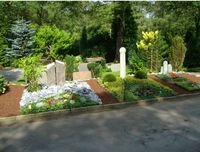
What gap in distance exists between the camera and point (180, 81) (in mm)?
19562

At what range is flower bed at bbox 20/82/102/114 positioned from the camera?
14539 millimetres

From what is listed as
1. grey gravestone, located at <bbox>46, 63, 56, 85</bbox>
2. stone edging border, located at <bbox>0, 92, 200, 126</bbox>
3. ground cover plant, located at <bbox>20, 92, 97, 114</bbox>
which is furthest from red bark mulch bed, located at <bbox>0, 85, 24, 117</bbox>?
grey gravestone, located at <bbox>46, 63, 56, 85</bbox>

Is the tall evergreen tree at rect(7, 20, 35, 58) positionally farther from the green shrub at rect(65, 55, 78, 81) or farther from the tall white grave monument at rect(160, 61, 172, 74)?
the tall white grave monument at rect(160, 61, 172, 74)

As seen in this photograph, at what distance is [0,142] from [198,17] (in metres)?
29.4

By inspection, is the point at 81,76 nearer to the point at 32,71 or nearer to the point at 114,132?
the point at 32,71

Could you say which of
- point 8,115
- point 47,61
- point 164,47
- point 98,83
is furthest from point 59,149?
point 47,61

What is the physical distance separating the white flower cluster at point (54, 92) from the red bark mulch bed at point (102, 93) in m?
0.34

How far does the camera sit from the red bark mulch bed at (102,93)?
52.3 feet

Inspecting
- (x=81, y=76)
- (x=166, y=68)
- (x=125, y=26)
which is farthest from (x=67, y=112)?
(x=125, y=26)

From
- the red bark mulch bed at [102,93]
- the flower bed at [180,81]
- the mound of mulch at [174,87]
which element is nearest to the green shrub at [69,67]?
the red bark mulch bed at [102,93]

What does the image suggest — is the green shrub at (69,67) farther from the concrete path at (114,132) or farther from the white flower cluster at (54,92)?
the concrete path at (114,132)

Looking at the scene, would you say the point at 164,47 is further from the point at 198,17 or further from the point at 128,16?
the point at 198,17

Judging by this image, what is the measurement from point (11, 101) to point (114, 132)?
22.0 ft

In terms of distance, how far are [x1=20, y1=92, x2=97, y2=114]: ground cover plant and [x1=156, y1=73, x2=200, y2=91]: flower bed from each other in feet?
21.0
